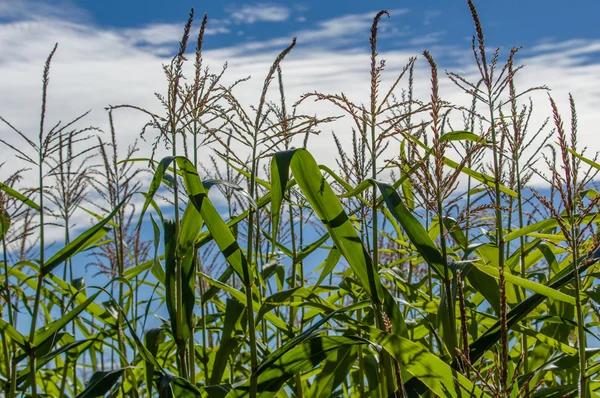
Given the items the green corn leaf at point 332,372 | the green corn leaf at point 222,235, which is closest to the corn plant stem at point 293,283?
the green corn leaf at point 332,372

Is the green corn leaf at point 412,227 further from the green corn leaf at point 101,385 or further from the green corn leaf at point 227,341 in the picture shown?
the green corn leaf at point 101,385

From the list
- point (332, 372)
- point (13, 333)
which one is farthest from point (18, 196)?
Result: point (332, 372)

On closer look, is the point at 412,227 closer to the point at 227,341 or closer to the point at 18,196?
the point at 227,341

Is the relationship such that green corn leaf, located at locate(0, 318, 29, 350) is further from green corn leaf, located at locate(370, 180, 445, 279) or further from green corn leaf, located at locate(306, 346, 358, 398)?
green corn leaf, located at locate(370, 180, 445, 279)

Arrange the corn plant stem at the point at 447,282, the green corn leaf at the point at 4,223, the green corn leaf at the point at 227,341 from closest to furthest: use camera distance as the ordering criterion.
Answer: the corn plant stem at the point at 447,282 → the green corn leaf at the point at 227,341 → the green corn leaf at the point at 4,223

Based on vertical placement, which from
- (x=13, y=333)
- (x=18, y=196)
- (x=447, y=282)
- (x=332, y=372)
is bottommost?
(x=332, y=372)

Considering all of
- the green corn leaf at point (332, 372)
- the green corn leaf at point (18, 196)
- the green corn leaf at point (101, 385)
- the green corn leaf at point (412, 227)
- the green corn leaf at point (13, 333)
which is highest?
the green corn leaf at point (18, 196)

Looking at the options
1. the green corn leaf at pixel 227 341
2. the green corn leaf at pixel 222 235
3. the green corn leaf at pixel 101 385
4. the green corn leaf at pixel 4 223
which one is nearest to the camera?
the green corn leaf at pixel 222 235

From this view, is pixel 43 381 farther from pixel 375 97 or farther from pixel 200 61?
pixel 375 97

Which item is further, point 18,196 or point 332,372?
point 18,196

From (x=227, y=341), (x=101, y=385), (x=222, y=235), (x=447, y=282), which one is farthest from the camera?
(x=227, y=341)

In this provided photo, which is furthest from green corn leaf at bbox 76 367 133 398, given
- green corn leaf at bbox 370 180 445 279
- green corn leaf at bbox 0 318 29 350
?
green corn leaf at bbox 370 180 445 279

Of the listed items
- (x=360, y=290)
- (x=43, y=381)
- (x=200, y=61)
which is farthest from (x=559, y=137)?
(x=43, y=381)

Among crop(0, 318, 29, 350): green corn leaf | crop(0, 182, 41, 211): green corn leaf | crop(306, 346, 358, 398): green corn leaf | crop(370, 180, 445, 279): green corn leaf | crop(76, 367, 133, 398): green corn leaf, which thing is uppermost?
crop(0, 182, 41, 211): green corn leaf
